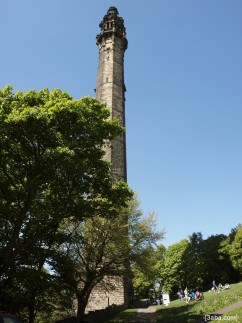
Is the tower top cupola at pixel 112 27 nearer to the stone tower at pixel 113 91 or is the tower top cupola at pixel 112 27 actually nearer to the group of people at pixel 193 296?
the stone tower at pixel 113 91

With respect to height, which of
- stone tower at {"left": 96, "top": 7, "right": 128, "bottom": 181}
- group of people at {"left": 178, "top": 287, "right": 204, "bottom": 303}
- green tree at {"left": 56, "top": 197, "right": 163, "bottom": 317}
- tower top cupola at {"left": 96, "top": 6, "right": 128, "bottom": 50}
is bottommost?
group of people at {"left": 178, "top": 287, "right": 204, "bottom": 303}

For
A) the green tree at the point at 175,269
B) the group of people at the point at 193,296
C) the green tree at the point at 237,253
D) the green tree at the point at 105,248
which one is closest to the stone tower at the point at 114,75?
the green tree at the point at 105,248

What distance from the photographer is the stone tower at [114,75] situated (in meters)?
39.2

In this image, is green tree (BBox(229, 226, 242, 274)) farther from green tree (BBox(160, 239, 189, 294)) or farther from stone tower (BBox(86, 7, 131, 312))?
stone tower (BBox(86, 7, 131, 312))

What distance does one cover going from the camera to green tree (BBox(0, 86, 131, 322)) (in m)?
14.3

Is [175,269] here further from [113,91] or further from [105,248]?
[105,248]

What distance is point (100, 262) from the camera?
2622 cm

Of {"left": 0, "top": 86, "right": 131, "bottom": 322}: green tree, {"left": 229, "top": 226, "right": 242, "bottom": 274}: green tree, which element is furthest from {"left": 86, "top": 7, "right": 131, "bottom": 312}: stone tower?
{"left": 229, "top": 226, "right": 242, "bottom": 274}: green tree

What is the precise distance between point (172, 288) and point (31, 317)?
53.6m

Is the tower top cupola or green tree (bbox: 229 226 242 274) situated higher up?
the tower top cupola

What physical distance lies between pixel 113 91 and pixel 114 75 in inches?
109

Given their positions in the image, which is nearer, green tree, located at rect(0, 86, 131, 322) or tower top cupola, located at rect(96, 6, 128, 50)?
green tree, located at rect(0, 86, 131, 322)

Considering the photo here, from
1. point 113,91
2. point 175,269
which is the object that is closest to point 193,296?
point 113,91

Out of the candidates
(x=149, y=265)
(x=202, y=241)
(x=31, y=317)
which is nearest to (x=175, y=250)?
(x=202, y=241)
